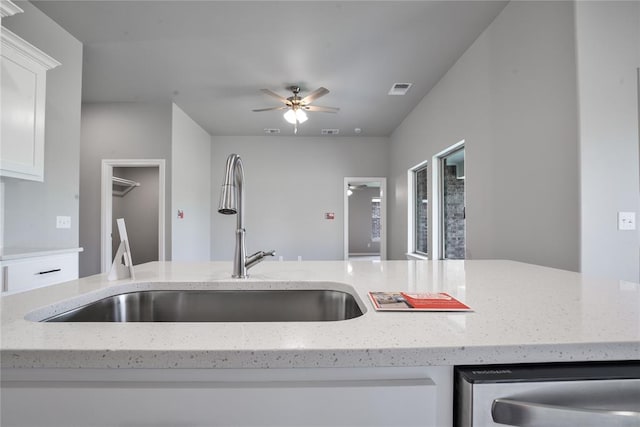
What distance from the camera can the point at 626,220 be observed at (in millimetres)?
1708

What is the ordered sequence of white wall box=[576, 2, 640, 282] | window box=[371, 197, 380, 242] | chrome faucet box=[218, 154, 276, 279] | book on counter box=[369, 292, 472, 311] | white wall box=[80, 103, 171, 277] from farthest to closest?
window box=[371, 197, 380, 242] < white wall box=[80, 103, 171, 277] < white wall box=[576, 2, 640, 282] < chrome faucet box=[218, 154, 276, 279] < book on counter box=[369, 292, 472, 311]

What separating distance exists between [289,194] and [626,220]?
4877 millimetres

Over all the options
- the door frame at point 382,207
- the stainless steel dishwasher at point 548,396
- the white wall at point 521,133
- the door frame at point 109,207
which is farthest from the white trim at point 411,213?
the stainless steel dishwasher at point 548,396

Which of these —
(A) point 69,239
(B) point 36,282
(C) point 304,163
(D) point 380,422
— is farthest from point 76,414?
(C) point 304,163

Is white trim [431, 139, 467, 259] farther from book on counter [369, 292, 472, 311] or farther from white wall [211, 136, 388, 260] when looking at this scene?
book on counter [369, 292, 472, 311]

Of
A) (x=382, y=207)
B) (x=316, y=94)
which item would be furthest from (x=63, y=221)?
(x=382, y=207)

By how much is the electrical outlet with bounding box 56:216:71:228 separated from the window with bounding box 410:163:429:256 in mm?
4268

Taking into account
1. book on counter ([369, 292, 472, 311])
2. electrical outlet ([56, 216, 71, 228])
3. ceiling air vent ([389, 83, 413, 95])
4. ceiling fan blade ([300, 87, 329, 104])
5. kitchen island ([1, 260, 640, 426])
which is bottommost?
kitchen island ([1, 260, 640, 426])

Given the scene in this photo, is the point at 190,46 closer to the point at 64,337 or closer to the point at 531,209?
the point at 64,337

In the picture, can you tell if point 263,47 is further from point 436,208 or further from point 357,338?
point 357,338

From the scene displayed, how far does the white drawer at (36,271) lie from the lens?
172cm

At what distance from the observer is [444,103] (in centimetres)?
340

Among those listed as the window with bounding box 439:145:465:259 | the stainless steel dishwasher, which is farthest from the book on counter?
the window with bounding box 439:145:465:259

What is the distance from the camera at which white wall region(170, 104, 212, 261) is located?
4.36 meters
